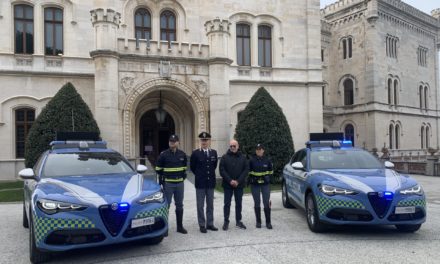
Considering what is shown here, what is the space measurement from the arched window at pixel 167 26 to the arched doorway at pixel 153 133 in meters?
4.36

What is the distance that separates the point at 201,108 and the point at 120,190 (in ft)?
40.1

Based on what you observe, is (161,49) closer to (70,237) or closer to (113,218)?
(113,218)

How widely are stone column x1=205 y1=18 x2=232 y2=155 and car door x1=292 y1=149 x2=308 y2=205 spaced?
8.42 meters

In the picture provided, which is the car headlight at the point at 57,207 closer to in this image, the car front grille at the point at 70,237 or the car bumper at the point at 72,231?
the car bumper at the point at 72,231

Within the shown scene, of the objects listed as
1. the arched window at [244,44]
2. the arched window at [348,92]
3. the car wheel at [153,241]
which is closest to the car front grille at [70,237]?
the car wheel at [153,241]

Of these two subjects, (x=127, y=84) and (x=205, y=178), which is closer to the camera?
(x=205, y=178)

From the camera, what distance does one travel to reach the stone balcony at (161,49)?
1670 cm

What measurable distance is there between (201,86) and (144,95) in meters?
2.60

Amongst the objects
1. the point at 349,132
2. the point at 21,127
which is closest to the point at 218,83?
the point at 21,127

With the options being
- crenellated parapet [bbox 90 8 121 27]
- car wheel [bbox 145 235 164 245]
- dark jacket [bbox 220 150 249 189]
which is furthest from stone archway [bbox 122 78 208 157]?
car wheel [bbox 145 235 164 245]

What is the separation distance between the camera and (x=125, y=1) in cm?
2038

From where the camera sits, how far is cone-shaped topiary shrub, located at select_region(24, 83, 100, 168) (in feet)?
48.4

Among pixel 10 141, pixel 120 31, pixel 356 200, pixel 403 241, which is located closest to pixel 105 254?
pixel 356 200

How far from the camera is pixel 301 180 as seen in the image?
8.12 meters
